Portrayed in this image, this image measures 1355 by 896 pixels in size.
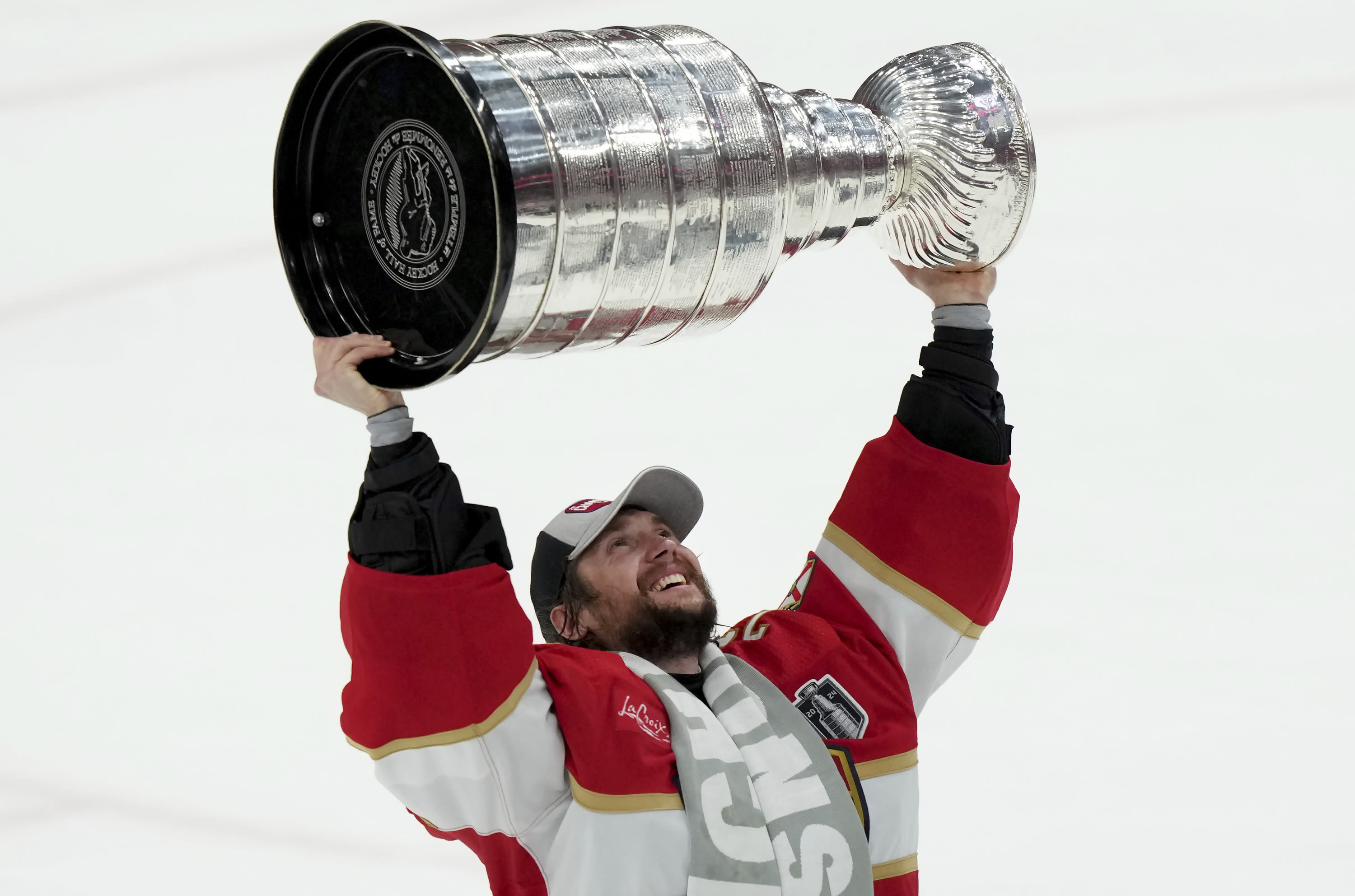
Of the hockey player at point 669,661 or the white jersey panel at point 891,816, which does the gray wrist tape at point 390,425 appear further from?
the white jersey panel at point 891,816

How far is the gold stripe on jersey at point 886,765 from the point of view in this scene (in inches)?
74.0

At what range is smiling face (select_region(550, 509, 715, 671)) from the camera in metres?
1.98

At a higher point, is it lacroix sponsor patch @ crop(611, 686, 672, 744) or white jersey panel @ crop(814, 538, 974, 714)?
white jersey panel @ crop(814, 538, 974, 714)

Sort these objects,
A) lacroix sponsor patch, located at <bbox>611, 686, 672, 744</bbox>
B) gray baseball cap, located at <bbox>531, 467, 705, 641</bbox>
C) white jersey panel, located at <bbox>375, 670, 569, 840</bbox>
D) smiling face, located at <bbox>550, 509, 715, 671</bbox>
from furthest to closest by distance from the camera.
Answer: gray baseball cap, located at <bbox>531, 467, 705, 641</bbox> → smiling face, located at <bbox>550, 509, 715, 671</bbox> → lacroix sponsor patch, located at <bbox>611, 686, 672, 744</bbox> → white jersey panel, located at <bbox>375, 670, 569, 840</bbox>

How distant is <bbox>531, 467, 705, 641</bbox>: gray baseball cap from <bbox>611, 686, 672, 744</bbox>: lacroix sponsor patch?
0.34 meters

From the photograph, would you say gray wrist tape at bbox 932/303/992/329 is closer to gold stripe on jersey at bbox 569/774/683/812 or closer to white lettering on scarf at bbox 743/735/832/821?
white lettering on scarf at bbox 743/735/832/821

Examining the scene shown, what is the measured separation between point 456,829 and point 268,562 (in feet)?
5.80

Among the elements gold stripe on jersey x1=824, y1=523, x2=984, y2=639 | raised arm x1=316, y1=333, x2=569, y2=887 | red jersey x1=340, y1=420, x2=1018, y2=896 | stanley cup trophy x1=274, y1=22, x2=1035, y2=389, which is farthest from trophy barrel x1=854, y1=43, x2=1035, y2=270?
raised arm x1=316, y1=333, x2=569, y2=887

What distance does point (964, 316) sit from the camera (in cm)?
200

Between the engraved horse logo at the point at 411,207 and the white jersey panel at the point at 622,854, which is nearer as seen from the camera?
the engraved horse logo at the point at 411,207

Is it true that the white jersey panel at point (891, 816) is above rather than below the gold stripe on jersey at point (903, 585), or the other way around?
below

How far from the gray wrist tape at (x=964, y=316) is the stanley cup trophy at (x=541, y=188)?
33 centimetres

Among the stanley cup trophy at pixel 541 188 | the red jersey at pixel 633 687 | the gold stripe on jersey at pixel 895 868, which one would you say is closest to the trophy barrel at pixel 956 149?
the stanley cup trophy at pixel 541 188

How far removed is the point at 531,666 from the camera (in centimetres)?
167
